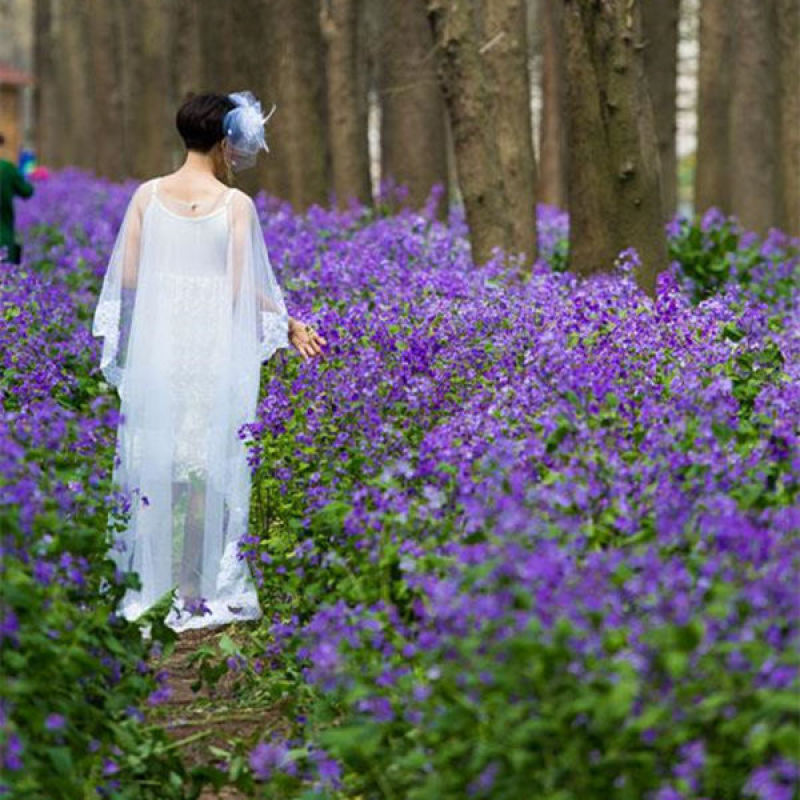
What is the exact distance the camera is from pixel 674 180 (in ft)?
67.6

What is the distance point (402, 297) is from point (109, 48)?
24.7 metres

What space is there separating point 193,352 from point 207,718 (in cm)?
195

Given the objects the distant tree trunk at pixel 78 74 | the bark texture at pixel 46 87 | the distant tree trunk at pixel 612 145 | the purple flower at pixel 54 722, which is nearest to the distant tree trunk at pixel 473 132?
the distant tree trunk at pixel 612 145

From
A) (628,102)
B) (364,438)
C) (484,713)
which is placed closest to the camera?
(484,713)

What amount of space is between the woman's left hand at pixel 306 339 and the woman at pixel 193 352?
0.5 inches

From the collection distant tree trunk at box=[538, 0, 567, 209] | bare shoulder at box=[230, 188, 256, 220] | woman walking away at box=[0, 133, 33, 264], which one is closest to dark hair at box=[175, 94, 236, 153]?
bare shoulder at box=[230, 188, 256, 220]

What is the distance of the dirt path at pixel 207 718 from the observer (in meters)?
Answer: 6.43

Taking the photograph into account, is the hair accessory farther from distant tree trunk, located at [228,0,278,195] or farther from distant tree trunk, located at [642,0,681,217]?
distant tree trunk, located at [642,0,681,217]

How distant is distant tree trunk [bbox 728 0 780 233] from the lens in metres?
18.1

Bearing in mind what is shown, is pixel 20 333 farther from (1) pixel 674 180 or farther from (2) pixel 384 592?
(1) pixel 674 180

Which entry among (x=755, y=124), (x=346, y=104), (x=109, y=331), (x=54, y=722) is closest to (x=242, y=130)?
(x=109, y=331)

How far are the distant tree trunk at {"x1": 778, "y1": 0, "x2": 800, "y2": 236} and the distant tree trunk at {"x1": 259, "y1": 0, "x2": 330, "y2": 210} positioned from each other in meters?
4.18

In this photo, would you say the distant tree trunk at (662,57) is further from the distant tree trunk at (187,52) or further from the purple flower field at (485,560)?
the purple flower field at (485,560)

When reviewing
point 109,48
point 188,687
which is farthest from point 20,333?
point 109,48
